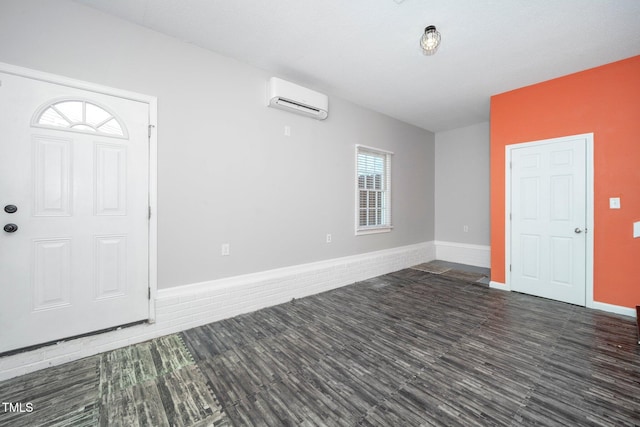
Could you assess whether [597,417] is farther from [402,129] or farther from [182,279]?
[402,129]

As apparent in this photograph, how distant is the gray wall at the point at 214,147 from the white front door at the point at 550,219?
2.46m

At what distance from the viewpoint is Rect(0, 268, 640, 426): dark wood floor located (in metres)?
1.57

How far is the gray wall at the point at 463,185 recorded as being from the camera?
208 inches

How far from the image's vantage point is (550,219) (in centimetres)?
352

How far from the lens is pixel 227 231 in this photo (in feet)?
9.79

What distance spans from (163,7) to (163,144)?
117 cm

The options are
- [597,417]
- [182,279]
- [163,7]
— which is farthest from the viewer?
[182,279]

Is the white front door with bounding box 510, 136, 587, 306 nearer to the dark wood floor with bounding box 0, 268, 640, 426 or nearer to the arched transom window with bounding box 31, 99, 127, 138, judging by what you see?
the dark wood floor with bounding box 0, 268, 640, 426

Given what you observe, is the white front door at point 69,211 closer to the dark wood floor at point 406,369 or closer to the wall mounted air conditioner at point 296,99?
the dark wood floor at point 406,369

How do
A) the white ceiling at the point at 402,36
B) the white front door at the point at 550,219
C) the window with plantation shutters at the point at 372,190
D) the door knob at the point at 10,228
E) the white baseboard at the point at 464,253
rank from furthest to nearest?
the white baseboard at the point at 464,253 < the window with plantation shutters at the point at 372,190 < the white front door at the point at 550,219 < the white ceiling at the point at 402,36 < the door knob at the point at 10,228

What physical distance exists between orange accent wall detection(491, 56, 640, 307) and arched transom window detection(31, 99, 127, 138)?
5129 mm

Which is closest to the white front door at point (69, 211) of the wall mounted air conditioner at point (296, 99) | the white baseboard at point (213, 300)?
the white baseboard at point (213, 300)

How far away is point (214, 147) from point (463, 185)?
512 cm

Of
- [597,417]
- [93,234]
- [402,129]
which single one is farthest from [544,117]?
[93,234]
